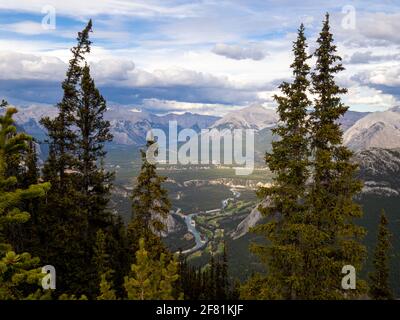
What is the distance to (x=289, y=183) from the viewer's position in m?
22.2

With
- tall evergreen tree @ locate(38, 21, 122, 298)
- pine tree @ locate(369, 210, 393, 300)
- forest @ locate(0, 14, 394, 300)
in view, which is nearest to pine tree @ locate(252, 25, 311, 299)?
forest @ locate(0, 14, 394, 300)

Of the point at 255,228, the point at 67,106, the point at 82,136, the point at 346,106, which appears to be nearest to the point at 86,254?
the point at 82,136

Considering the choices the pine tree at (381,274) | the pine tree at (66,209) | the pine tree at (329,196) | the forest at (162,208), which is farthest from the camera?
the pine tree at (381,274)

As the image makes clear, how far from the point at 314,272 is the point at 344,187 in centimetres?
473

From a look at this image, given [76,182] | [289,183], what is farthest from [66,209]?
[289,183]

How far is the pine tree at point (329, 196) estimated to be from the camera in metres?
21.2

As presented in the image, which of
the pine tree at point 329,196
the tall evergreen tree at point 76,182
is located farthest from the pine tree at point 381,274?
the tall evergreen tree at point 76,182

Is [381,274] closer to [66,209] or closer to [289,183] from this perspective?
[289,183]

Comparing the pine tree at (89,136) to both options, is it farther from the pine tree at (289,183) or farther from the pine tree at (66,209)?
the pine tree at (289,183)

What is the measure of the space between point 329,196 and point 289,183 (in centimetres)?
221

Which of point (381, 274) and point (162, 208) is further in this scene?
point (381, 274)

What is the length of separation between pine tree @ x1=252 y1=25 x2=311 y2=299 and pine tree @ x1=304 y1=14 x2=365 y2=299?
0.63 metres

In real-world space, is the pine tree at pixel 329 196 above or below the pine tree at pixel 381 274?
above

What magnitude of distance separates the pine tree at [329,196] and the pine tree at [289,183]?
63cm
